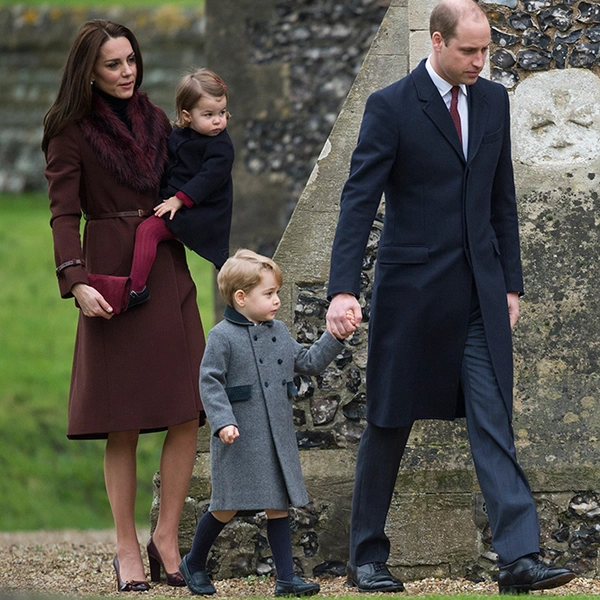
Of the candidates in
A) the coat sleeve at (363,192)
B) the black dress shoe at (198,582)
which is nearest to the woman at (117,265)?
the black dress shoe at (198,582)

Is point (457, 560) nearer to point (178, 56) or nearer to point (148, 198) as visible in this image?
point (148, 198)

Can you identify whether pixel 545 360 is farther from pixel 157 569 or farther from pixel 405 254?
pixel 157 569

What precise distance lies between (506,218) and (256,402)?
1053 mm

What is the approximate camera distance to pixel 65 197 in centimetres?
536

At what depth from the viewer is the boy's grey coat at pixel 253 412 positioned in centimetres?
499

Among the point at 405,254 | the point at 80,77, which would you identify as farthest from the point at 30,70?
the point at 405,254

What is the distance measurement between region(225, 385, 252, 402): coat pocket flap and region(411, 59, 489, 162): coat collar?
105cm

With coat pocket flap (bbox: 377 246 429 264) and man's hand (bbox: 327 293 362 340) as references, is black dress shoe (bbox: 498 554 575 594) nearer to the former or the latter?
man's hand (bbox: 327 293 362 340)

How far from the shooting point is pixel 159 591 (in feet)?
17.7

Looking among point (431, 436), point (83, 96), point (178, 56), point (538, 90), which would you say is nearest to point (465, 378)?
point (431, 436)

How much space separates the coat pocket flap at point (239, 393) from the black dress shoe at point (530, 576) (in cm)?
102

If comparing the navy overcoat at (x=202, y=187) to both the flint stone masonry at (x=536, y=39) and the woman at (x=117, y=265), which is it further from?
the flint stone masonry at (x=536, y=39)

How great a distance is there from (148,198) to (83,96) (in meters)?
0.44

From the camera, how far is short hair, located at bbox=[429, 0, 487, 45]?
4.80 m
